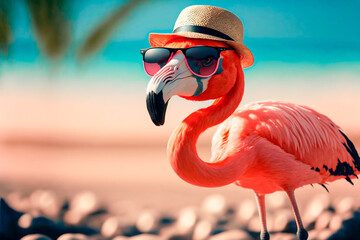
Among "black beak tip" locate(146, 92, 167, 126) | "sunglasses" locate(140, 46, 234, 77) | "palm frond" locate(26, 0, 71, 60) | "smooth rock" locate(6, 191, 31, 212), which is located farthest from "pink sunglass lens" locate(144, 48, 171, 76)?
"smooth rock" locate(6, 191, 31, 212)

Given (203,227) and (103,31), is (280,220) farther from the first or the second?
(103,31)

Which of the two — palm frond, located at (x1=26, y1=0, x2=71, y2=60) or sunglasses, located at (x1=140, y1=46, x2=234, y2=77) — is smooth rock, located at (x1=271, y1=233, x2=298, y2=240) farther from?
palm frond, located at (x1=26, y1=0, x2=71, y2=60)

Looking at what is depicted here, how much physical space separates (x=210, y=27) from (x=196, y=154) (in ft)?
1.73

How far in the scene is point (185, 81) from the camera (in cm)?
160

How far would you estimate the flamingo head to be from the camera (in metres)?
1.50

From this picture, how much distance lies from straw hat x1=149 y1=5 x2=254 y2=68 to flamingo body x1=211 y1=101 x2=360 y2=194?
0.32 m

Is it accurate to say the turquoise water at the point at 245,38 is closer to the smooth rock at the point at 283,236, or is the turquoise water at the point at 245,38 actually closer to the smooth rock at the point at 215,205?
the smooth rock at the point at 215,205

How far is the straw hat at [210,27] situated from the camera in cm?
168

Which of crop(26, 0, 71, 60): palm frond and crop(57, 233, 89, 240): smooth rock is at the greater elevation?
crop(26, 0, 71, 60): palm frond

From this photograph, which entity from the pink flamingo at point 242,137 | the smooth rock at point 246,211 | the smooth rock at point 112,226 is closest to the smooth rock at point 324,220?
the smooth rock at point 246,211

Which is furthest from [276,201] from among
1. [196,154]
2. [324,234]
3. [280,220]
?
[196,154]

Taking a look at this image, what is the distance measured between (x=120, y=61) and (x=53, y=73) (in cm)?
45

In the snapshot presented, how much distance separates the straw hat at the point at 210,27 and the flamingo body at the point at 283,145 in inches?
12.8

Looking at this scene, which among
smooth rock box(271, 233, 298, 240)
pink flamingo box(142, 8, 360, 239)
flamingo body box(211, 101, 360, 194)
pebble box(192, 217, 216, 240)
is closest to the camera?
pink flamingo box(142, 8, 360, 239)
